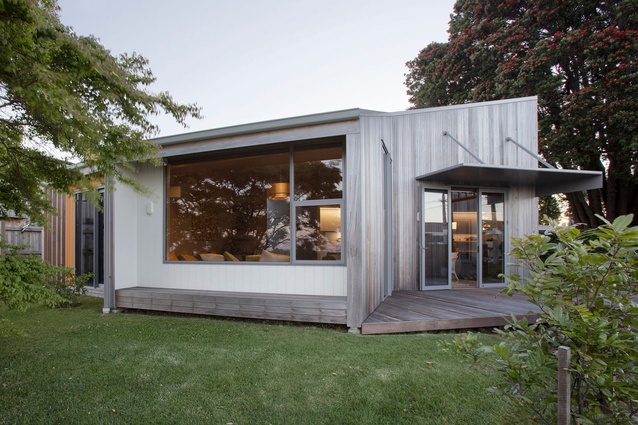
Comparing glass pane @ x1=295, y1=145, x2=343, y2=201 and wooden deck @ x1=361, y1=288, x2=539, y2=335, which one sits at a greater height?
glass pane @ x1=295, y1=145, x2=343, y2=201

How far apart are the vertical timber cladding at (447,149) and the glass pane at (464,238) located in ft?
2.38

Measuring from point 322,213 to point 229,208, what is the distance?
5.73 ft

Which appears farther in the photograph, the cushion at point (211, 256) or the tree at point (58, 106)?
the cushion at point (211, 256)

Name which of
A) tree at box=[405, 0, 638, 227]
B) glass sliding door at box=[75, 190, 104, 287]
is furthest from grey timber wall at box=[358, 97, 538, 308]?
glass sliding door at box=[75, 190, 104, 287]

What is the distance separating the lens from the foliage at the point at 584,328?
1.04m

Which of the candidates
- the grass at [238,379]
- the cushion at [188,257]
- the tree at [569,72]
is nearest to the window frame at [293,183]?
the cushion at [188,257]

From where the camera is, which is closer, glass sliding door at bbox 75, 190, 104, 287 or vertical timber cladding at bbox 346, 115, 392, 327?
vertical timber cladding at bbox 346, 115, 392, 327

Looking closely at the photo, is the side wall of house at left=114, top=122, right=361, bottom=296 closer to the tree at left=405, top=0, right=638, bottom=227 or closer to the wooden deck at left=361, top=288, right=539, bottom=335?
the wooden deck at left=361, top=288, right=539, bottom=335

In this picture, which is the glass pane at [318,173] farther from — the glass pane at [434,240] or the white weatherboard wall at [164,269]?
the glass pane at [434,240]

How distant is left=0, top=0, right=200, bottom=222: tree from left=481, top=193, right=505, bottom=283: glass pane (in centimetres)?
606

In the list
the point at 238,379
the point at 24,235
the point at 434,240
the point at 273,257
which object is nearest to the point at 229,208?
the point at 273,257

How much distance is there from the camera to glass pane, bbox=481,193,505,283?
6.91m

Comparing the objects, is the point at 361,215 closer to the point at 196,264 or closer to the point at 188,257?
the point at 196,264

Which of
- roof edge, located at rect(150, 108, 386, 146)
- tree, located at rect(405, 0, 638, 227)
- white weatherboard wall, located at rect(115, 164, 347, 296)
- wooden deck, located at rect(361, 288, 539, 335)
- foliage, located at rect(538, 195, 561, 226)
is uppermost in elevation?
tree, located at rect(405, 0, 638, 227)
